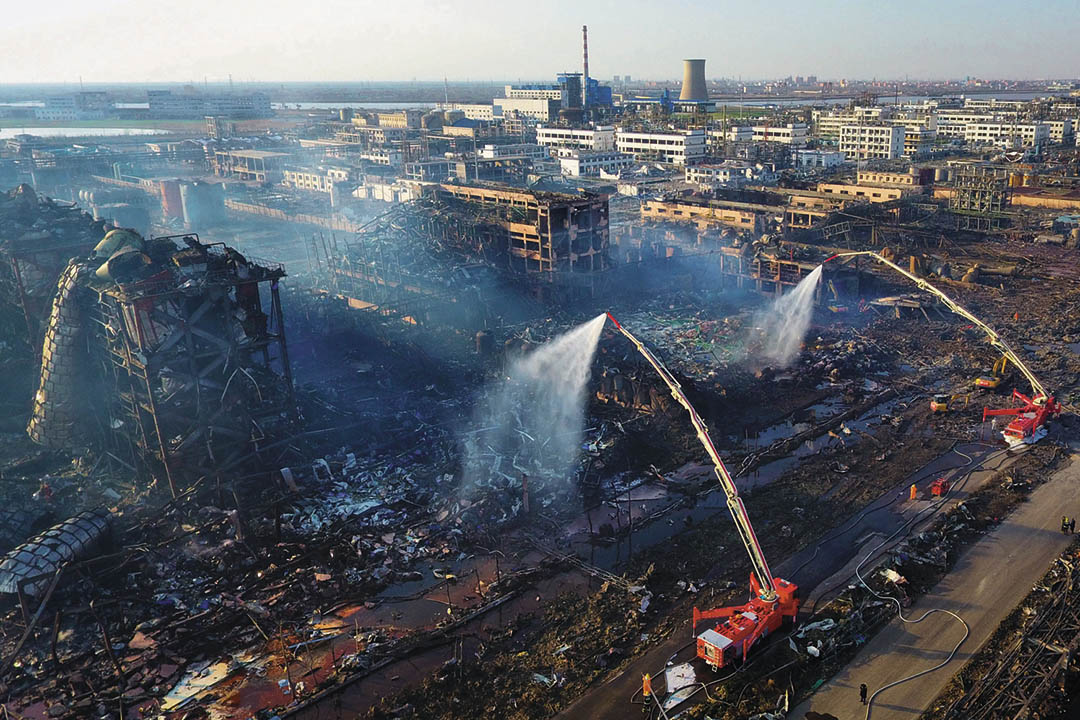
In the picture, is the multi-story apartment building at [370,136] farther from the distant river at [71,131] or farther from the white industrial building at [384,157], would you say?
the distant river at [71,131]

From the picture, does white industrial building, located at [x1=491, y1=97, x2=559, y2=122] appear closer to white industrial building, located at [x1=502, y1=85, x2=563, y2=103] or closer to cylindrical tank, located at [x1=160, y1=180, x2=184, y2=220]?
white industrial building, located at [x1=502, y1=85, x2=563, y2=103]

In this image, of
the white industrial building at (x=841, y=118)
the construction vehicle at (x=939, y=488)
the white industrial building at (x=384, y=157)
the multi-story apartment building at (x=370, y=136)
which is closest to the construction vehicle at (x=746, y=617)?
the construction vehicle at (x=939, y=488)

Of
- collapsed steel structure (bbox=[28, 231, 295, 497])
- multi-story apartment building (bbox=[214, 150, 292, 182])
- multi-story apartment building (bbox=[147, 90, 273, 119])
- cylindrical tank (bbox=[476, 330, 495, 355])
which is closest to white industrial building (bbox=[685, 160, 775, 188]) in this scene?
multi-story apartment building (bbox=[214, 150, 292, 182])

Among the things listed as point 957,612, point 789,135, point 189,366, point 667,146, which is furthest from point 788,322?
point 789,135

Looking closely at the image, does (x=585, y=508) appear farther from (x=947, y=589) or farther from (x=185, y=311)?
(x=185, y=311)

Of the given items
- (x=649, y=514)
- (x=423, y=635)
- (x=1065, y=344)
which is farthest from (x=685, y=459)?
(x=1065, y=344)

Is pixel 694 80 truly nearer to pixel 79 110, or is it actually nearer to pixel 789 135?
pixel 789 135
